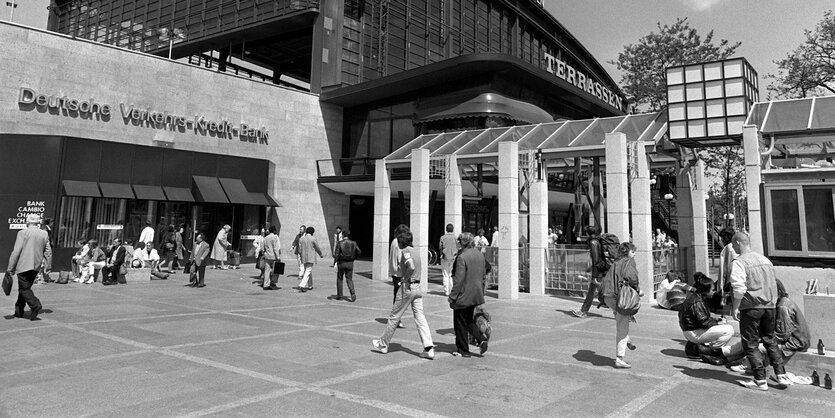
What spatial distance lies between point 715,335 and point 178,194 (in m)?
20.6

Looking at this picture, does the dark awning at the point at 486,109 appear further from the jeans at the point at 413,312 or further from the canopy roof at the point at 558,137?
the jeans at the point at 413,312

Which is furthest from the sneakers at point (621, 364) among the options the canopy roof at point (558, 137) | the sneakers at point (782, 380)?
→ the canopy roof at point (558, 137)

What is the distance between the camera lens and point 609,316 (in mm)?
10375

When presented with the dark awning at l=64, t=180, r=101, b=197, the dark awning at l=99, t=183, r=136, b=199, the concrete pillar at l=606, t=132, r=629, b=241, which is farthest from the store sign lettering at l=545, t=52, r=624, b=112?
the dark awning at l=64, t=180, r=101, b=197

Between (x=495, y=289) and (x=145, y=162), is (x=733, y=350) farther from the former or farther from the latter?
(x=145, y=162)

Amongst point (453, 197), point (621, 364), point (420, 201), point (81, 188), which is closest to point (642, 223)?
point (453, 197)

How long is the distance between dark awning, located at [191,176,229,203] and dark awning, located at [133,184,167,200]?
60.5 inches

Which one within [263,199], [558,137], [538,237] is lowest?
[538,237]

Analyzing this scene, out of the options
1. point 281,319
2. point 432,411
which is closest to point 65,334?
point 281,319

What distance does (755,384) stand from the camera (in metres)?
5.38

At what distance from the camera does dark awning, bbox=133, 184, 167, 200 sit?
19.5m

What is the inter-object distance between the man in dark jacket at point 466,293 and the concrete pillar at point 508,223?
6.52 m

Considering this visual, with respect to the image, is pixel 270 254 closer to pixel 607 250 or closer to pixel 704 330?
pixel 607 250

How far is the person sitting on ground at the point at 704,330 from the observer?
629 centimetres
